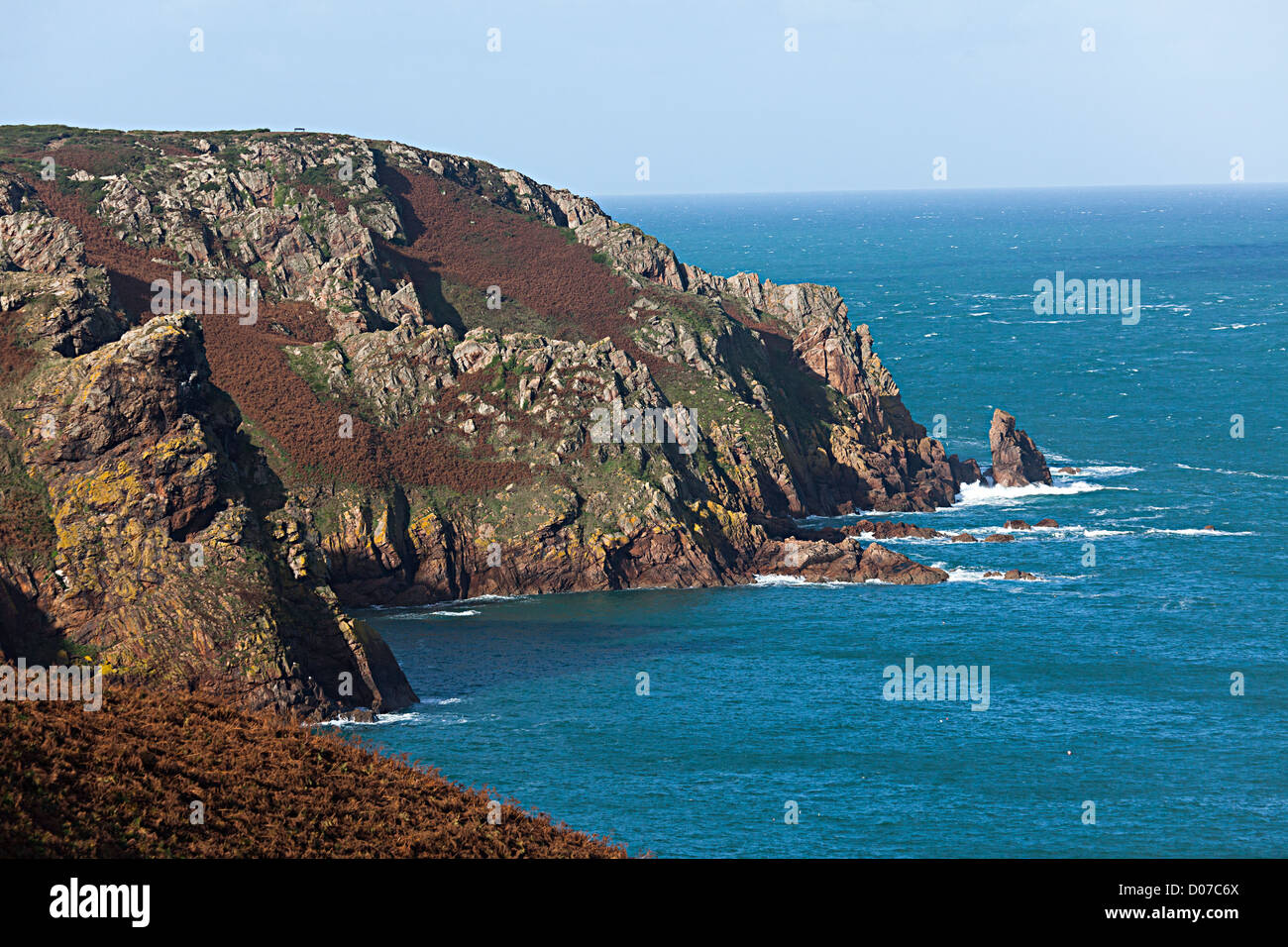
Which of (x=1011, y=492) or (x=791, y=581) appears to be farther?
(x=1011, y=492)

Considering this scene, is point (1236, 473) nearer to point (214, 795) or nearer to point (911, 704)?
point (911, 704)

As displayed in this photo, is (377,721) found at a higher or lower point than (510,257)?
lower

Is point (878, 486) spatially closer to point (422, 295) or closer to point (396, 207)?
point (422, 295)

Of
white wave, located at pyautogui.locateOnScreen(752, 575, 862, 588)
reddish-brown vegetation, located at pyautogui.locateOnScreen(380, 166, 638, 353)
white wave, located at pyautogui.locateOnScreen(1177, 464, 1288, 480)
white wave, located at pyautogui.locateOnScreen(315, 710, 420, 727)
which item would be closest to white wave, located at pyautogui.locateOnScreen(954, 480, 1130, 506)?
white wave, located at pyautogui.locateOnScreen(1177, 464, 1288, 480)

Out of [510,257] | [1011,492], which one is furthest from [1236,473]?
[510,257]

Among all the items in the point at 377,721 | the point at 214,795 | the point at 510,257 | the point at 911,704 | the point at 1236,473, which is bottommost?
the point at 911,704

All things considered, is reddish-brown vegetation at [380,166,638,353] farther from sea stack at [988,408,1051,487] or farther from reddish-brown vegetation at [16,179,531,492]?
sea stack at [988,408,1051,487]
